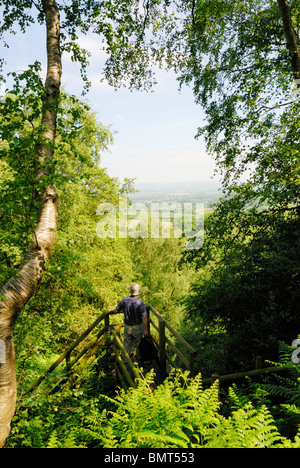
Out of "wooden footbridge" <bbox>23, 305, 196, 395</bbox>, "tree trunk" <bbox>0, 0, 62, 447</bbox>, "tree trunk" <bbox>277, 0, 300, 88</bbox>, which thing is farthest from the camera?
"tree trunk" <bbox>277, 0, 300, 88</bbox>

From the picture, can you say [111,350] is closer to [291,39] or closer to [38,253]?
[38,253]

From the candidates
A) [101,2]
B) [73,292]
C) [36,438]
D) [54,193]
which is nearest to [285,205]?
[54,193]

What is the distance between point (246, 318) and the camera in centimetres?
702

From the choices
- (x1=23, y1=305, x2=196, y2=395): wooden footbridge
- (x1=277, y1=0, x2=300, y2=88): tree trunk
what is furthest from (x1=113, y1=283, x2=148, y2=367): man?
(x1=277, y1=0, x2=300, y2=88): tree trunk

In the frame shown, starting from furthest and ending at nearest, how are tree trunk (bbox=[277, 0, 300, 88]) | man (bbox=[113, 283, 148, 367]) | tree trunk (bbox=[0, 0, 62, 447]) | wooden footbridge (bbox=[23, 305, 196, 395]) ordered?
1. tree trunk (bbox=[277, 0, 300, 88])
2. man (bbox=[113, 283, 148, 367])
3. wooden footbridge (bbox=[23, 305, 196, 395])
4. tree trunk (bbox=[0, 0, 62, 447])

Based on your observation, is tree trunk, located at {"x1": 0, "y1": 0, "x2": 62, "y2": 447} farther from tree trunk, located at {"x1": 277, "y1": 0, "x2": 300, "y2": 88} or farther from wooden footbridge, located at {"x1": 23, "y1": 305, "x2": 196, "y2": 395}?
tree trunk, located at {"x1": 277, "y1": 0, "x2": 300, "y2": 88}

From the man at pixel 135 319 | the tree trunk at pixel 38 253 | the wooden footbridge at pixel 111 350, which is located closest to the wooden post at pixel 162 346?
the wooden footbridge at pixel 111 350

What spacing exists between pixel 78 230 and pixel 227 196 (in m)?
7.84

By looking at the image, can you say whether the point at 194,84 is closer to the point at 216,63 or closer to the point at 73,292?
the point at 216,63

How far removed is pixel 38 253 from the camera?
3.60 m

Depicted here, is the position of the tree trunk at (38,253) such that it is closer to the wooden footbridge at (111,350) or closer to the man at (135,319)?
the wooden footbridge at (111,350)

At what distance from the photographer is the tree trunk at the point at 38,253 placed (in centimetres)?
304

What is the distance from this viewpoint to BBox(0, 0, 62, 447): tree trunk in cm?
304

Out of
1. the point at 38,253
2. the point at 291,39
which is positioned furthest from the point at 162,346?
the point at 291,39
